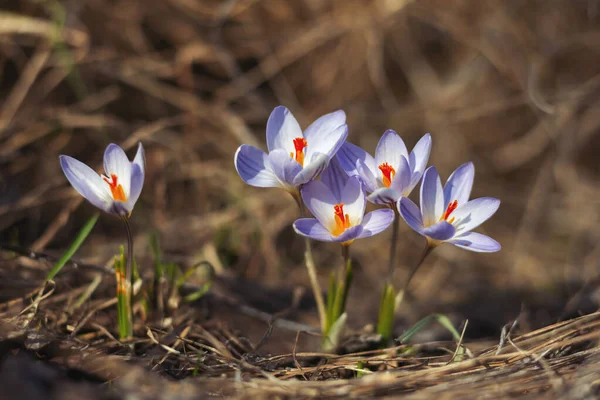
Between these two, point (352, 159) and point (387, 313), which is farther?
point (387, 313)

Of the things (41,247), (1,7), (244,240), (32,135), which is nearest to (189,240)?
(244,240)

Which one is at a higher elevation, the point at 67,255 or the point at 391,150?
the point at 391,150

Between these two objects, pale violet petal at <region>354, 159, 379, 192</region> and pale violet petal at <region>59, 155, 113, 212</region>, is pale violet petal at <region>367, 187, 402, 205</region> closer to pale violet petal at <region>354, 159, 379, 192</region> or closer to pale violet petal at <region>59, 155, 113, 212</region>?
pale violet petal at <region>354, 159, 379, 192</region>

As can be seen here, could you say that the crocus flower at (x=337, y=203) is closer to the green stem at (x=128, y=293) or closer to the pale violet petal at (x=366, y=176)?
the pale violet petal at (x=366, y=176)

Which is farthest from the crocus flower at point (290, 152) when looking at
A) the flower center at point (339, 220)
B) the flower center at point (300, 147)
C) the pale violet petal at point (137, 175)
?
the pale violet petal at point (137, 175)

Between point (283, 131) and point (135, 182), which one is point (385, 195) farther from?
point (135, 182)

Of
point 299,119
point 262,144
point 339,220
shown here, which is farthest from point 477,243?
point 299,119

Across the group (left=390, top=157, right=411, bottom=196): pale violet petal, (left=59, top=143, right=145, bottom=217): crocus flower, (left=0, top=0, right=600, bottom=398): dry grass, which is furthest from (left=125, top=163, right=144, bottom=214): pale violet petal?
(left=390, top=157, right=411, bottom=196): pale violet petal
